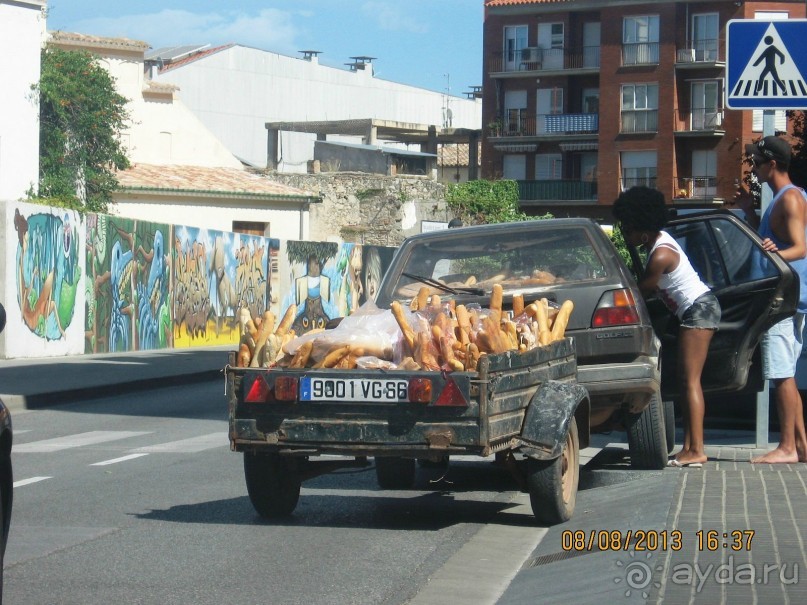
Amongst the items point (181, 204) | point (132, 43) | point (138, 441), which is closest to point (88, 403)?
point (138, 441)

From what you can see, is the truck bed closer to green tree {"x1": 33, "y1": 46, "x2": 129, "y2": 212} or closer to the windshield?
the windshield

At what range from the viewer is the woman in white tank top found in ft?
28.3

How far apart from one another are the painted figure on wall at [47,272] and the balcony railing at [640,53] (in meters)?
49.4

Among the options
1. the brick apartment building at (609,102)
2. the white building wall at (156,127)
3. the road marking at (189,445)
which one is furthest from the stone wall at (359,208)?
the road marking at (189,445)

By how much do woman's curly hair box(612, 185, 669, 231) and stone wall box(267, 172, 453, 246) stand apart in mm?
47392

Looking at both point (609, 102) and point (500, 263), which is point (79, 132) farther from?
point (609, 102)

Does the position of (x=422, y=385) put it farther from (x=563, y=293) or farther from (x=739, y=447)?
(x=739, y=447)

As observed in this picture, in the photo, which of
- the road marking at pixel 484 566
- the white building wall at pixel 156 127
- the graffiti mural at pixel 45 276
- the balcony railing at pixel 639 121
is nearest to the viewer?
the road marking at pixel 484 566

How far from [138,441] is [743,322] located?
6018 mm

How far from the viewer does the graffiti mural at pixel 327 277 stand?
37.0 m

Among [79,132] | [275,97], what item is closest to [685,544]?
[79,132]

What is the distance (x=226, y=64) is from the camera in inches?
2936

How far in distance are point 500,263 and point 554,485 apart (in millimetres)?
2448

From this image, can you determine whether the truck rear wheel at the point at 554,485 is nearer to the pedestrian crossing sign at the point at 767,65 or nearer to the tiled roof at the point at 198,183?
the pedestrian crossing sign at the point at 767,65
